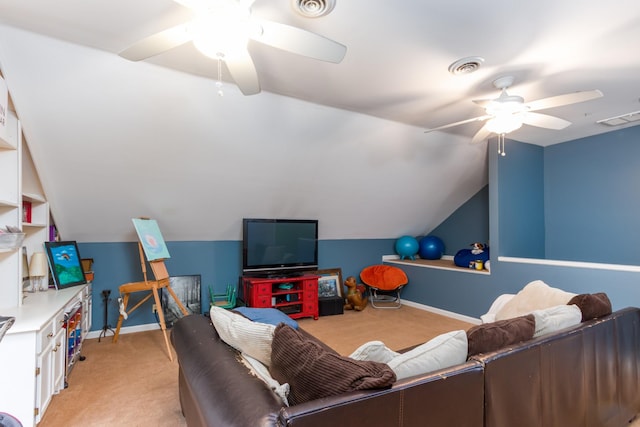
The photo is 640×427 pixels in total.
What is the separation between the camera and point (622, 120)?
3.56m

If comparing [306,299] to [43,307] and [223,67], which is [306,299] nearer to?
[43,307]

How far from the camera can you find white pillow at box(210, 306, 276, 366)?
1315mm

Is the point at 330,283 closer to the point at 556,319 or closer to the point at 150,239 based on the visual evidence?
the point at 150,239

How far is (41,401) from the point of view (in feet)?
6.75

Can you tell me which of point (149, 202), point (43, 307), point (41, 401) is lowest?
→ point (41, 401)

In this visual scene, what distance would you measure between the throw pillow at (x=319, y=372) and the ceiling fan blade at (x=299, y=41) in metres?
1.27

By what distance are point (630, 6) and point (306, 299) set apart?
3972 millimetres

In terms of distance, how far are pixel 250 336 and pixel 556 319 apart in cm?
158

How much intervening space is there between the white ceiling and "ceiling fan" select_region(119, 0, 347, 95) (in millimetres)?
370

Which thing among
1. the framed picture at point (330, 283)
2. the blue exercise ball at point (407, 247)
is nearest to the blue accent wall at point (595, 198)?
the blue exercise ball at point (407, 247)

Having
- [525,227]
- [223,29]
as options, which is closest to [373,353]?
[223,29]

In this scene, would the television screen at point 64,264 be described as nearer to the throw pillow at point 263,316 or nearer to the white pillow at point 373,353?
the throw pillow at point 263,316

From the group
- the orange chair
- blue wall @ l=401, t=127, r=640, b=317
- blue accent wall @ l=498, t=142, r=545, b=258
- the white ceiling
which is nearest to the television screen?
the white ceiling

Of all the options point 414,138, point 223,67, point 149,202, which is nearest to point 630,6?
point 414,138
